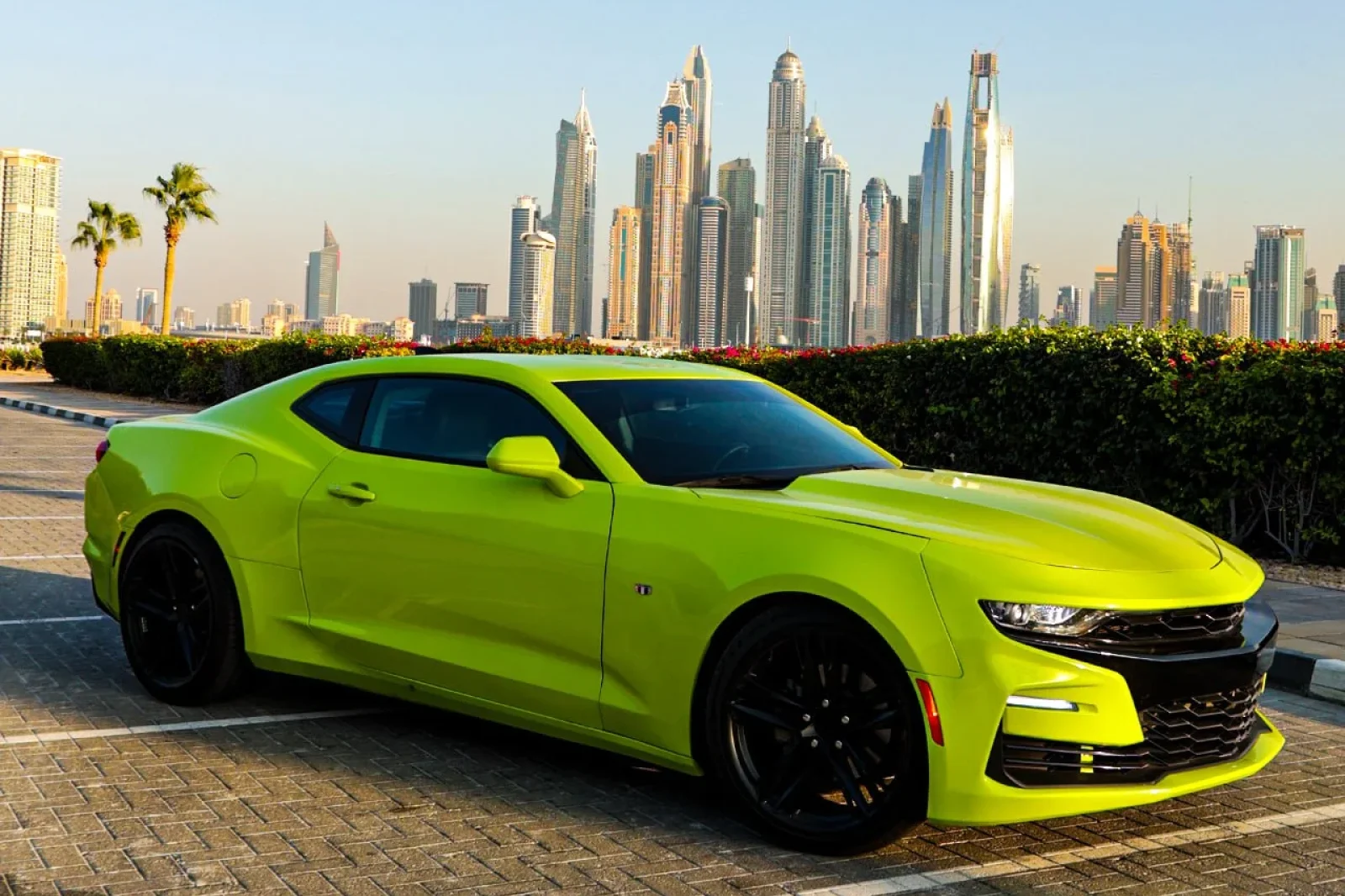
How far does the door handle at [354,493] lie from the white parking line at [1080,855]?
7.54 ft

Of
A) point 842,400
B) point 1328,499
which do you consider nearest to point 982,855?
point 1328,499

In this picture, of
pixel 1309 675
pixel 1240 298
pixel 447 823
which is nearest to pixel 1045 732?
pixel 447 823

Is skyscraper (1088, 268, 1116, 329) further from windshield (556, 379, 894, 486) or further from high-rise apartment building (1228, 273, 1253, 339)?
windshield (556, 379, 894, 486)

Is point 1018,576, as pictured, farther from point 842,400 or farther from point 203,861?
point 842,400

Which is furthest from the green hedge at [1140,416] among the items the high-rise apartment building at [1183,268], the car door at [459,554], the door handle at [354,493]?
the high-rise apartment building at [1183,268]

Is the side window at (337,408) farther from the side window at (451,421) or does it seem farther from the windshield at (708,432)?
the windshield at (708,432)

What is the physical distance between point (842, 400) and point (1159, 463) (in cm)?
405

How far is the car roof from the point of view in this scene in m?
5.33

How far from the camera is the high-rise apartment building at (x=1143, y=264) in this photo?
113688mm

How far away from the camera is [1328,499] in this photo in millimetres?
10352

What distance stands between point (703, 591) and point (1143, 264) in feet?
404

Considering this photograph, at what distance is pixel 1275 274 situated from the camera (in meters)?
95.6

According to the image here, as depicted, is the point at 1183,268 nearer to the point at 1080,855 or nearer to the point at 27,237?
the point at 1080,855

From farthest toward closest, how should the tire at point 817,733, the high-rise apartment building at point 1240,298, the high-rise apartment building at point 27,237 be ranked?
the high-rise apartment building at point 27,237
the high-rise apartment building at point 1240,298
the tire at point 817,733
